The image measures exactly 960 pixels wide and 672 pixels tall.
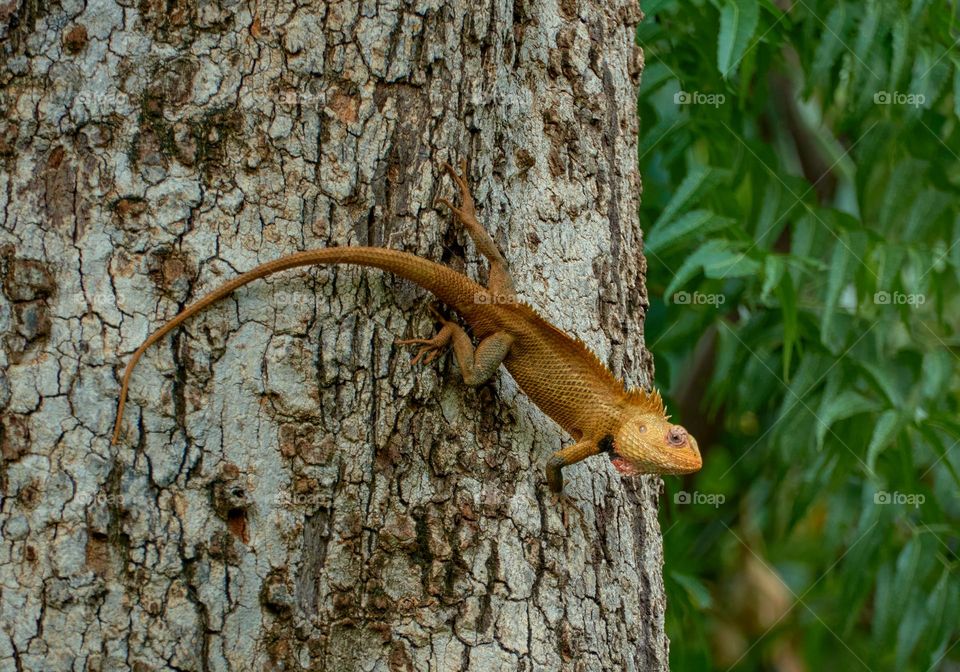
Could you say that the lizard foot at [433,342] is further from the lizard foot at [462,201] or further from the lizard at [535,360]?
the lizard foot at [462,201]

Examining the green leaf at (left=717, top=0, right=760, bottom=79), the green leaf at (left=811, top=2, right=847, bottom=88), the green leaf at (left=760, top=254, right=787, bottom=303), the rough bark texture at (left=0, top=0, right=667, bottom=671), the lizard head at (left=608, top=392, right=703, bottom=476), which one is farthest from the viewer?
the green leaf at (left=811, top=2, right=847, bottom=88)

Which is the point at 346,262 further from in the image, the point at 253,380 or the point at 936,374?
the point at 936,374

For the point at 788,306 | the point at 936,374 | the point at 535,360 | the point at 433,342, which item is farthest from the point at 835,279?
the point at 433,342

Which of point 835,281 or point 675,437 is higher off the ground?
point 835,281

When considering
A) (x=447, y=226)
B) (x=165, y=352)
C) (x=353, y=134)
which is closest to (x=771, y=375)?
(x=447, y=226)

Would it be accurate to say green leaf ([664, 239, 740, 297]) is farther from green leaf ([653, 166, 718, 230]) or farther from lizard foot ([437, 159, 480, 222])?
lizard foot ([437, 159, 480, 222])

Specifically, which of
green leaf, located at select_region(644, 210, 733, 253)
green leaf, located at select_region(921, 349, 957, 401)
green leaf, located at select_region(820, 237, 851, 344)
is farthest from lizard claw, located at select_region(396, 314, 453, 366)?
green leaf, located at select_region(921, 349, 957, 401)

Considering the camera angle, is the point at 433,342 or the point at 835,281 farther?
the point at 835,281
